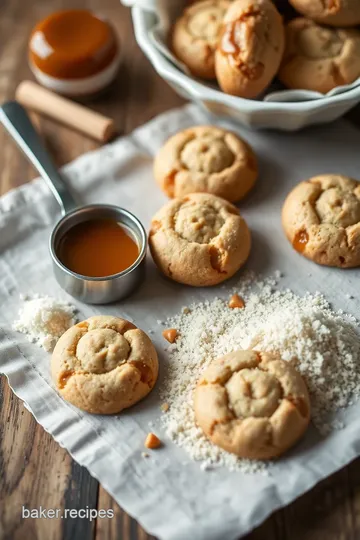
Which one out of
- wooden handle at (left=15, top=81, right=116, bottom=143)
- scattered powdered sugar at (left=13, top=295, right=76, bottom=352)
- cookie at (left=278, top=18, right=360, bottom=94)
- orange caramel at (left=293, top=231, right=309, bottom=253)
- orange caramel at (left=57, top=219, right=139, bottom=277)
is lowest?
orange caramel at (left=293, top=231, right=309, bottom=253)

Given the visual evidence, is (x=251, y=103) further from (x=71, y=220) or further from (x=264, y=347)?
(x=264, y=347)

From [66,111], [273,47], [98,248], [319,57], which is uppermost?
[273,47]

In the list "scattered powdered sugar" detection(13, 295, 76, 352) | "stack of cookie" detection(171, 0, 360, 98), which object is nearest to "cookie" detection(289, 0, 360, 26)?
"stack of cookie" detection(171, 0, 360, 98)

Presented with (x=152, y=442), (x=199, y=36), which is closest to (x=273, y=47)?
(x=199, y=36)

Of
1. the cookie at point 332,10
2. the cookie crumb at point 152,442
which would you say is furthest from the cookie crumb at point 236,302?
the cookie at point 332,10

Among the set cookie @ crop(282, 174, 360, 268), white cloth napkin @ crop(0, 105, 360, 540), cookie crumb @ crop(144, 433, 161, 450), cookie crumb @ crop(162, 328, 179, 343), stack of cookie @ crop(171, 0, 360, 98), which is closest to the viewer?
white cloth napkin @ crop(0, 105, 360, 540)

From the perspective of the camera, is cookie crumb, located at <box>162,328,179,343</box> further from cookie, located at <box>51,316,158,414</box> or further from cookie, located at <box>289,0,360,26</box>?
cookie, located at <box>289,0,360,26</box>

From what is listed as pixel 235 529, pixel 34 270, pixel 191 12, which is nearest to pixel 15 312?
pixel 34 270
